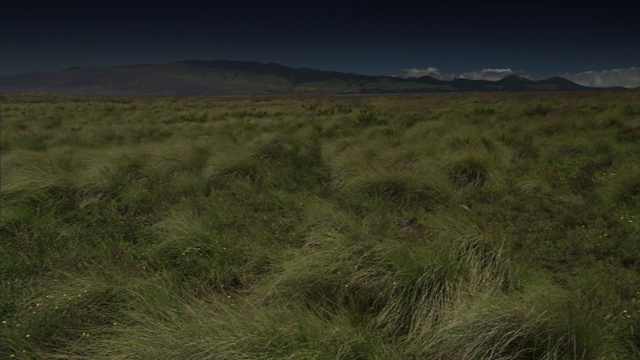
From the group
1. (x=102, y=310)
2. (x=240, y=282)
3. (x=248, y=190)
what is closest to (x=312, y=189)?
(x=248, y=190)

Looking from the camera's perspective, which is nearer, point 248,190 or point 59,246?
point 59,246

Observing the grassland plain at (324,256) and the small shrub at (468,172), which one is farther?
the small shrub at (468,172)

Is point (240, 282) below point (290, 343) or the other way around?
below

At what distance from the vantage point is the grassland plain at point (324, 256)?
248cm

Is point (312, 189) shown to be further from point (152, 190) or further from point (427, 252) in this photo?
point (427, 252)

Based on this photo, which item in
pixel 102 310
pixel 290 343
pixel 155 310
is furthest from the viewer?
pixel 102 310

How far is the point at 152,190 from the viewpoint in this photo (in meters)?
7.20

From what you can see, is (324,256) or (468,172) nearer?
(324,256)

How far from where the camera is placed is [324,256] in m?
3.58

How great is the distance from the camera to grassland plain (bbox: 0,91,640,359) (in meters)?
2.48

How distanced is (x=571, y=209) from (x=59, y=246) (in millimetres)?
7154

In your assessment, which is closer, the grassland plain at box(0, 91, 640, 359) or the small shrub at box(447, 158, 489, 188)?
the grassland plain at box(0, 91, 640, 359)

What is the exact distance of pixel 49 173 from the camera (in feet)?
23.5

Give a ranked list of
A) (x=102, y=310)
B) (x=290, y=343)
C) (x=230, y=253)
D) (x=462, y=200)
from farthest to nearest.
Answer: (x=462, y=200)
(x=230, y=253)
(x=102, y=310)
(x=290, y=343)
